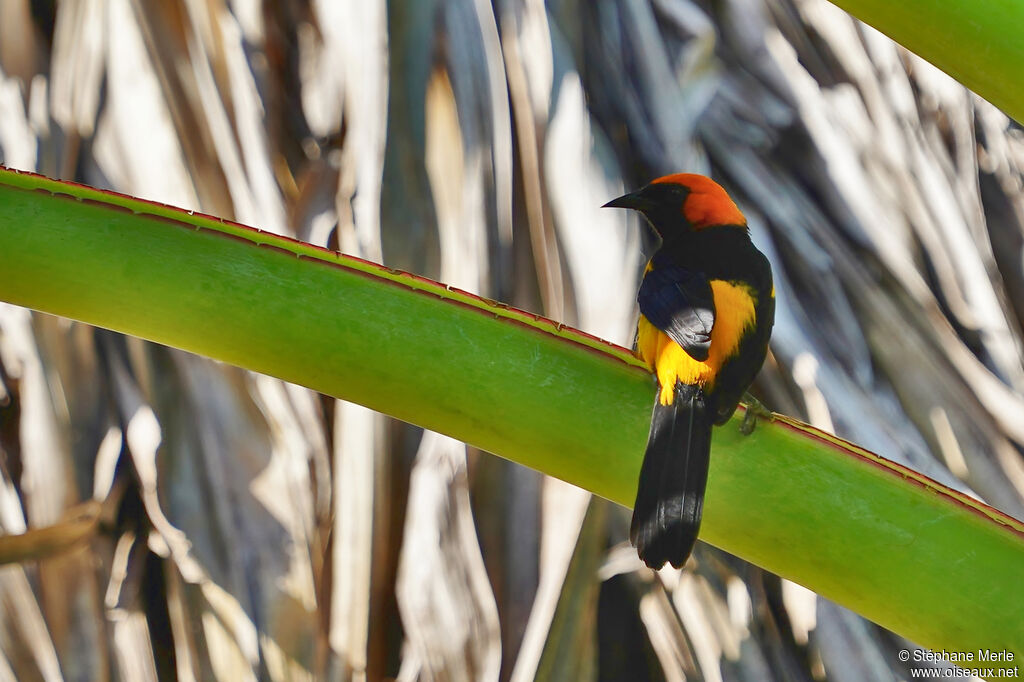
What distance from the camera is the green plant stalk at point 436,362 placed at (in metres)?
0.64

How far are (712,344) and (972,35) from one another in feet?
1.54

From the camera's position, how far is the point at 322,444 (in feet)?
4.44

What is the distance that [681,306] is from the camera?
1.02m

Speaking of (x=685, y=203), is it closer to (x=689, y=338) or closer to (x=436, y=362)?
(x=689, y=338)

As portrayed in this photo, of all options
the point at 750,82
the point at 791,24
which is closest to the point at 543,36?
the point at 750,82

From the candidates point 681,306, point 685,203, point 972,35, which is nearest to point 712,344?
point 681,306

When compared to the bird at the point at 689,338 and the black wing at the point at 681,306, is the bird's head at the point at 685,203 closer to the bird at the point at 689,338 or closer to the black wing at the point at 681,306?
the bird at the point at 689,338

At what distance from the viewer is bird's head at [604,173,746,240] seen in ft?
4.19

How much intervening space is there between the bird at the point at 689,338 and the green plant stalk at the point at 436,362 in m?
0.09

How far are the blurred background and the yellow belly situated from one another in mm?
295

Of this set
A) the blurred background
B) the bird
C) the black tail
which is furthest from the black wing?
the blurred background

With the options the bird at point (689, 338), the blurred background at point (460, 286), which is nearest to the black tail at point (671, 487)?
the bird at point (689, 338)

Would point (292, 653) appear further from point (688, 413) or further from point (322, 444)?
point (688, 413)

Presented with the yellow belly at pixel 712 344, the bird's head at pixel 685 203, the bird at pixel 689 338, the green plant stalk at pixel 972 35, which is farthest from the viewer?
the bird's head at pixel 685 203
